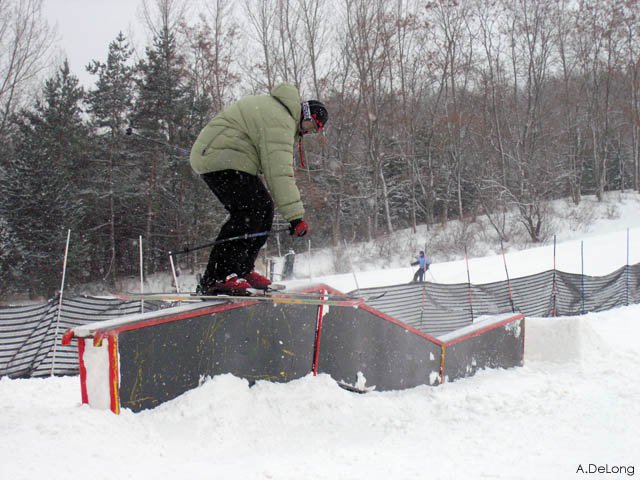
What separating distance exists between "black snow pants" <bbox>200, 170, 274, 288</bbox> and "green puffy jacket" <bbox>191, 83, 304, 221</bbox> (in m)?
0.09

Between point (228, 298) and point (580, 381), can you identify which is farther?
point (580, 381)

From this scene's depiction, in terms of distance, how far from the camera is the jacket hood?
3.73 metres

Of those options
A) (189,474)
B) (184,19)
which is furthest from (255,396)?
(184,19)

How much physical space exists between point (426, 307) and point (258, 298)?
7867 millimetres

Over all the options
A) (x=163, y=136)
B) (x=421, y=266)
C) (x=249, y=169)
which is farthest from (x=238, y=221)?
(x=163, y=136)

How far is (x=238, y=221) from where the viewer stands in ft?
12.6

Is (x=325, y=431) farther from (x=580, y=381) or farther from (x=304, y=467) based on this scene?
(x=580, y=381)

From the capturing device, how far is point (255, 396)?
377 centimetres

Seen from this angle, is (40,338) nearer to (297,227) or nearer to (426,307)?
(297,227)

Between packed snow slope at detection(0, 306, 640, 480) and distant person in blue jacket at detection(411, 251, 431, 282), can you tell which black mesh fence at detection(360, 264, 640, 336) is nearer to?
distant person in blue jacket at detection(411, 251, 431, 282)

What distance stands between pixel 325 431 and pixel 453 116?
31072 millimetres

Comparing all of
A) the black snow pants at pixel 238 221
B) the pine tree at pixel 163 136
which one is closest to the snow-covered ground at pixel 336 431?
the black snow pants at pixel 238 221

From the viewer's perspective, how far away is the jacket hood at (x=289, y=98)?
3.73 metres

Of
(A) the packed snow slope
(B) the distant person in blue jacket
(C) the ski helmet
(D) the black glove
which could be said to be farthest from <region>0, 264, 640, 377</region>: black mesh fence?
(B) the distant person in blue jacket
